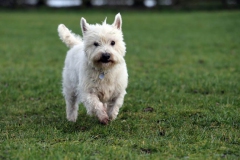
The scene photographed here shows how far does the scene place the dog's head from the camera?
6.84 meters

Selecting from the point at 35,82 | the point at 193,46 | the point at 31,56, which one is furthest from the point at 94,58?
the point at 193,46

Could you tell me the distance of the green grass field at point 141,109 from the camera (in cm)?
573

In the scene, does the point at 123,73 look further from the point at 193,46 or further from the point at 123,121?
the point at 193,46

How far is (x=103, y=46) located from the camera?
6926 mm

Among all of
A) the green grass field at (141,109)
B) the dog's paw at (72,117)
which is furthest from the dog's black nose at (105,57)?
the dog's paw at (72,117)

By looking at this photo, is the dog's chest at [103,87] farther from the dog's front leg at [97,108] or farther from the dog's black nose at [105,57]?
the dog's black nose at [105,57]

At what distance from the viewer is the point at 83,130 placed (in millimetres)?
6977

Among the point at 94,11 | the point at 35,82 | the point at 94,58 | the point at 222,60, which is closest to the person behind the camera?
the point at 94,58

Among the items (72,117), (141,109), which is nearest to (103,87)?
(72,117)

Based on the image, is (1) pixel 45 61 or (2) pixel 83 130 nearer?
(2) pixel 83 130

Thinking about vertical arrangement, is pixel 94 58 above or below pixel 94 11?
above

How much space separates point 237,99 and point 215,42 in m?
11.6

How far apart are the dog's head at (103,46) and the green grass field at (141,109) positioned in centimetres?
105

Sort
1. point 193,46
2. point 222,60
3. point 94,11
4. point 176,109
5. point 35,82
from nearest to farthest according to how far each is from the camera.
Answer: point 176,109 → point 35,82 → point 222,60 → point 193,46 → point 94,11
